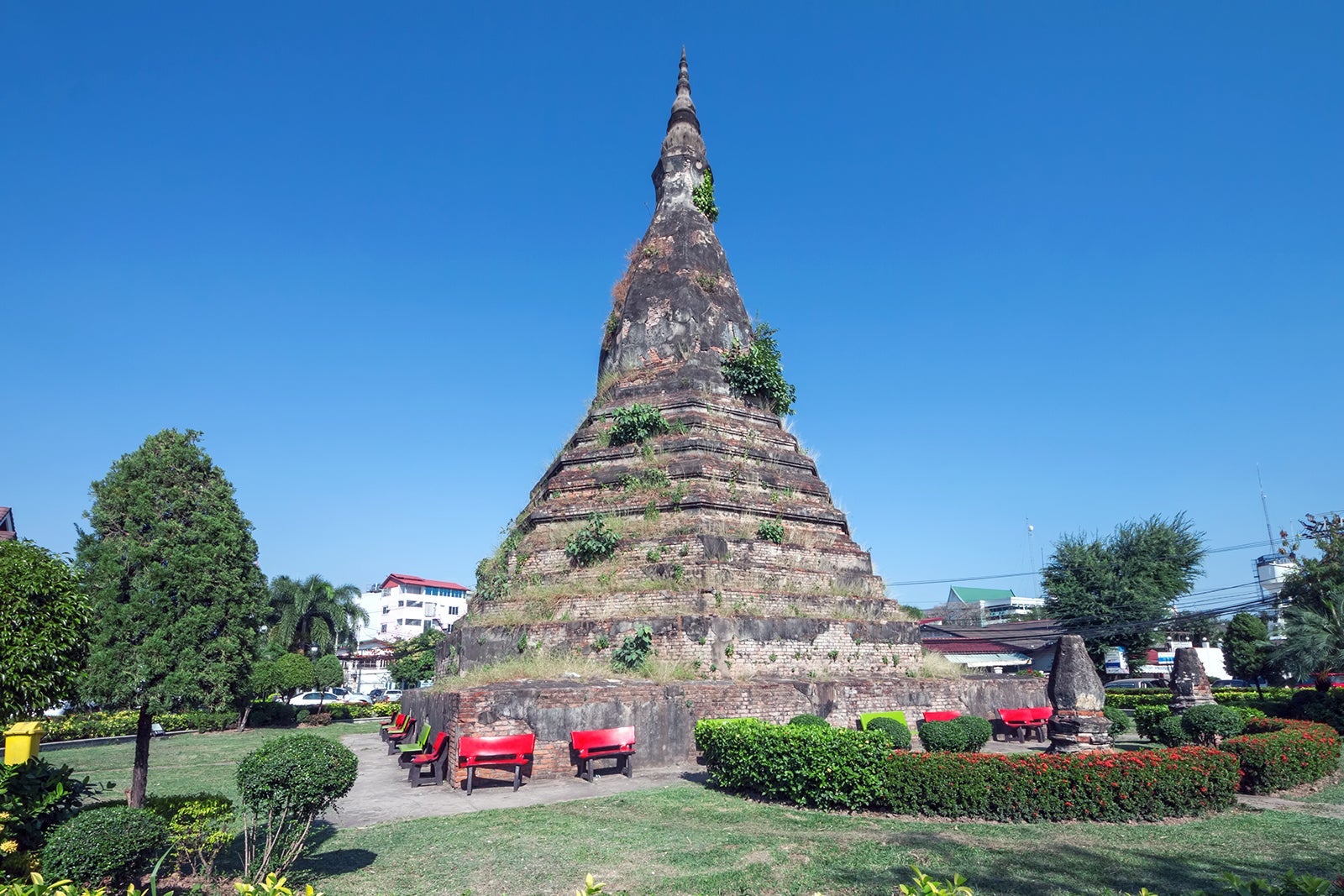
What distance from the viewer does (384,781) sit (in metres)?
13.3

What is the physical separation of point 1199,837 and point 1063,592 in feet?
112

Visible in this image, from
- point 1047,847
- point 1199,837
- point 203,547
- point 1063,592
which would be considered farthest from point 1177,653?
point 203,547

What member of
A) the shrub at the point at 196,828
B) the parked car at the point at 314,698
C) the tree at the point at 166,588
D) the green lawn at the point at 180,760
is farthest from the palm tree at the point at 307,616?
the shrub at the point at 196,828

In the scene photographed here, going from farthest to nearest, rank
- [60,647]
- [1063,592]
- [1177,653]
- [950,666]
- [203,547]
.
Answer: [1063,592] → [1177,653] → [950,666] → [203,547] → [60,647]

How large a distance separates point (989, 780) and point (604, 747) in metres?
5.74

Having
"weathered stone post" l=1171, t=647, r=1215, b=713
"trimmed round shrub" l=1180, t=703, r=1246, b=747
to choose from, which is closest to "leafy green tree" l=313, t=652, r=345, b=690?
"trimmed round shrub" l=1180, t=703, r=1246, b=747

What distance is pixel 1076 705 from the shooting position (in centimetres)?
1262

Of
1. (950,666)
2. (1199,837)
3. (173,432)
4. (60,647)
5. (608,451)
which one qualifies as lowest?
(1199,837)

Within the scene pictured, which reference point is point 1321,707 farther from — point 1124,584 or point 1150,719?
point 1124,584

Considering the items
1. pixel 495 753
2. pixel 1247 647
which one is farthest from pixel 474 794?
pixel 1247 647

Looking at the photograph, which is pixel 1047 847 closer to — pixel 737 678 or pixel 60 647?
pixel 737 678

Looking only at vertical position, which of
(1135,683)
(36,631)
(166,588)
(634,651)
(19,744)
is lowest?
(1135,683)

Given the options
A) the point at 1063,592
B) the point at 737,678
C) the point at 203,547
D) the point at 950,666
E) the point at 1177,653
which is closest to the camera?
the point at 203,547

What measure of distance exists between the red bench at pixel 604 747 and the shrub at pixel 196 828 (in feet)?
17.6
